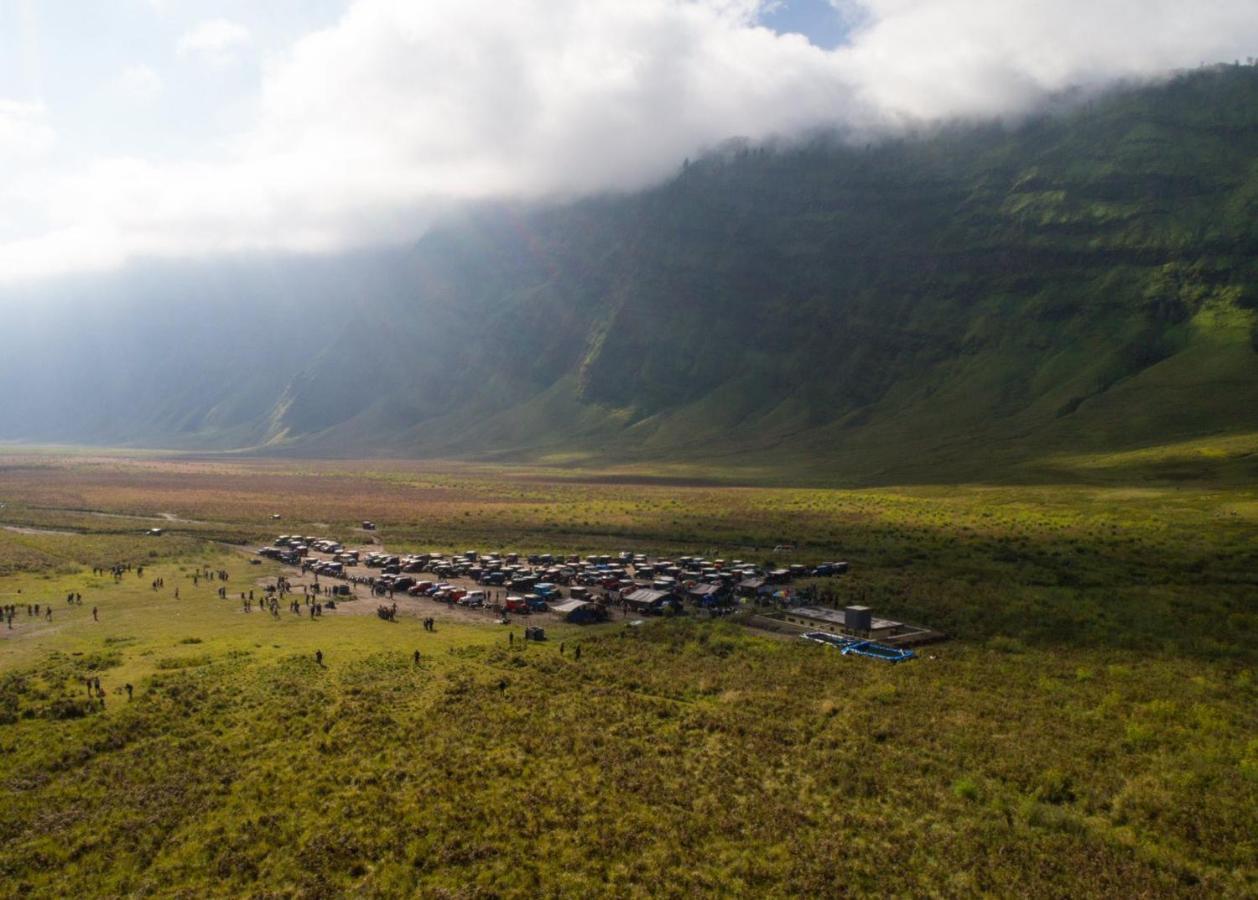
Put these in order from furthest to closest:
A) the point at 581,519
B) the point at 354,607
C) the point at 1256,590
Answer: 1. the point at 581,519
2. the point at 354,607
3. the point at 1256,590

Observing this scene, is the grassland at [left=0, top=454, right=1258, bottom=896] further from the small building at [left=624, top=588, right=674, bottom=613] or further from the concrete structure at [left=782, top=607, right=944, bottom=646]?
the small building at [left=624, top=588, right=674, bottom=613]

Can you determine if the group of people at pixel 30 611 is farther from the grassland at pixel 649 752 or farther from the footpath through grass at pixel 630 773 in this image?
the footpath through grass at pixel 630 773

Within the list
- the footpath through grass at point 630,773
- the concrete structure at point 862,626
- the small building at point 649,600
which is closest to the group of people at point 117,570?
the footpath through grass at point 630,773

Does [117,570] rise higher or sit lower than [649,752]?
higher

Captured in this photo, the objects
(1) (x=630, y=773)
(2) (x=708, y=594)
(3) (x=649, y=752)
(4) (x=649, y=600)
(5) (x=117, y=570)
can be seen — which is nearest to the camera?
(1) (x=630, y=773)

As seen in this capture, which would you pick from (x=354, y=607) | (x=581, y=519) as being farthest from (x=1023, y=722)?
(x=581, y=519)

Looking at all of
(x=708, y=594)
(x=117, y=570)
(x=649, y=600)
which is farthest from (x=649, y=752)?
(x=117, y=570)

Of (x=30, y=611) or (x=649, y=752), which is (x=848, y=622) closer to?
(x=649, y=752)

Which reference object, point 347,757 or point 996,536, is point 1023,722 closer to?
point 347,757

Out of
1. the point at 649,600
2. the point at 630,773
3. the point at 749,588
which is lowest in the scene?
the point at 630,773
